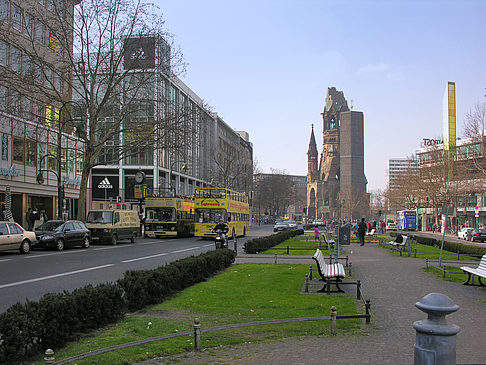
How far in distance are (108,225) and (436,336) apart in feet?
95.2

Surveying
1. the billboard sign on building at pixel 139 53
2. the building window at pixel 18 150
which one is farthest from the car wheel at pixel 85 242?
the building window at pixel 18 150

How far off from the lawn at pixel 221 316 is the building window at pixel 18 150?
106 ft

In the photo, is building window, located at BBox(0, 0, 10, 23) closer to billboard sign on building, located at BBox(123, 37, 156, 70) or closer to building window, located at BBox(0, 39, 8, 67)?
building window, located at BBox(0, 39, 8, 67)

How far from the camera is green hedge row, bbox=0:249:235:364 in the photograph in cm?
596

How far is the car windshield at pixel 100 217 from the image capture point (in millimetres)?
31297

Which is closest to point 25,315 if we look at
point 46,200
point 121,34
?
point 121,34

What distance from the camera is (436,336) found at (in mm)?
3850

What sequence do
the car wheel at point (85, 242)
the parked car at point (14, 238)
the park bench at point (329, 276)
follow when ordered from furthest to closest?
the car wheel at point (85, 242) < the parked car at point (14, 238) < the park bench at point (329, 276)

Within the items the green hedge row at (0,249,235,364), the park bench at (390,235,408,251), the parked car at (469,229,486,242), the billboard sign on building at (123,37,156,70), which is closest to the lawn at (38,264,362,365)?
the green hedge row at (0,249,235,364)

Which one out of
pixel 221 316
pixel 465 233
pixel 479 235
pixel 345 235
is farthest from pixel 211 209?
pixel 221 316

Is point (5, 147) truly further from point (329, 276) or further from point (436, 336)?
point (436, 336)

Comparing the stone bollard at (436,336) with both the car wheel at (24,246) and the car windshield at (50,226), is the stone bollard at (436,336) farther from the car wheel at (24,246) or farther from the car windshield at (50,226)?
the car windshield at (50,226)

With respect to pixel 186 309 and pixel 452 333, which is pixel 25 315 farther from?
pixel 452 333

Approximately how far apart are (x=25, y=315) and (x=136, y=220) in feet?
93.7
